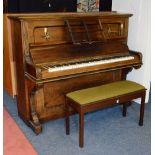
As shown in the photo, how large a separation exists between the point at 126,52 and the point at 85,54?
24.9 inches

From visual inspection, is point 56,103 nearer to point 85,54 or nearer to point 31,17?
point 85,54

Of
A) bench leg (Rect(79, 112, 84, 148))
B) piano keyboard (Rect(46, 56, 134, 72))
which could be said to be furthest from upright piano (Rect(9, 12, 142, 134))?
bench leg (Rect(79, 112, 84, 148))

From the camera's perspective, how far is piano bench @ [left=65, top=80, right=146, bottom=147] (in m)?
2.17

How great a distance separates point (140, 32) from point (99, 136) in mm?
1475

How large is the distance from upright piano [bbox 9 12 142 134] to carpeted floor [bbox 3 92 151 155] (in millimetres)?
131

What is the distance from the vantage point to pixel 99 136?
2.46 meters

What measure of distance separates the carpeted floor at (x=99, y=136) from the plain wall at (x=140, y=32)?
531 mm

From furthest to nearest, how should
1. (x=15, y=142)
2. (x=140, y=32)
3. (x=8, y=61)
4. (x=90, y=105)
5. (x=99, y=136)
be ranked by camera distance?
(x=8, y=61) → (x=140, y=32) → (x=99, y=136) → (x=15, y=142) → (x=90, y=105)

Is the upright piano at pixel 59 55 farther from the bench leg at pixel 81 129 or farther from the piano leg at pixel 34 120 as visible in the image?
the bench leg at pixel 81 129

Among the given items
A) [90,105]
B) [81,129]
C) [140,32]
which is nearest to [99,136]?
[81,129]

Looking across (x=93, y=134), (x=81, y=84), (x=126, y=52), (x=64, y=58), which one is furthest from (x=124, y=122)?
(x=64, y=58)

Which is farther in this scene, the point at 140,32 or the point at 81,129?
the point at 140,32

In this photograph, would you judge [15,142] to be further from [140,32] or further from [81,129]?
[140,32]

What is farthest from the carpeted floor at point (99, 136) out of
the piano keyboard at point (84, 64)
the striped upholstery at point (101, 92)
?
the piano keyboard at point (84, 64)
